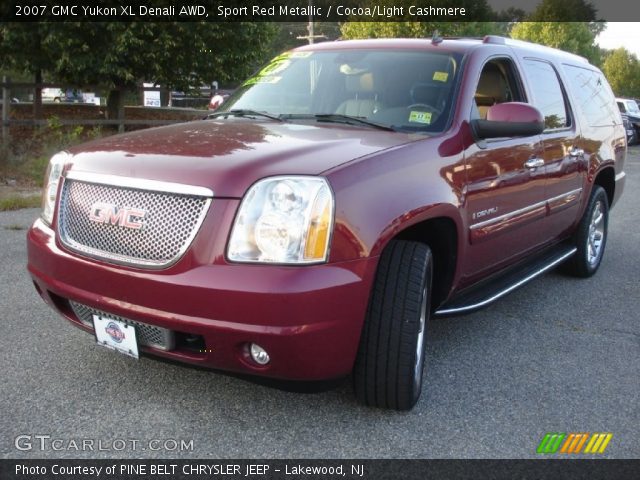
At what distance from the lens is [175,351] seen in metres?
2.66

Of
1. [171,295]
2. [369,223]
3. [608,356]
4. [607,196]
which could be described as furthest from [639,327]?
[171,295]

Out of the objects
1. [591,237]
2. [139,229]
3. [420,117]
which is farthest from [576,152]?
[139,229]

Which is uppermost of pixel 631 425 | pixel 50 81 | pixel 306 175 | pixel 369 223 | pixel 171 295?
pixel 50 81

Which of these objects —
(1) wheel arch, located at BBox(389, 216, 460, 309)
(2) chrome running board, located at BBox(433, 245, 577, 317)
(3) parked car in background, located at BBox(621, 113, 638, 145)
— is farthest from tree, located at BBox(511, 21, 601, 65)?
(1) wheel arch, located at BBox(389, 216, 460, 309)

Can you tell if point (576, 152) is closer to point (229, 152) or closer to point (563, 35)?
point (229, 152)

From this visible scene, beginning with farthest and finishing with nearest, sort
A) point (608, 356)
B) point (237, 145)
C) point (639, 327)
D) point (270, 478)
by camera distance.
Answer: point (639, 327), point (608, 356), point (237, 145), point (270, 478)

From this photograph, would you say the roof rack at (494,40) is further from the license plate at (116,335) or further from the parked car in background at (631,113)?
the parked car in background at (631,113)

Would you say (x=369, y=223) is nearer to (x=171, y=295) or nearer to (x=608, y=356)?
(x=171, y=295)

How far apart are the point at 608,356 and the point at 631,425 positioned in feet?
2.96

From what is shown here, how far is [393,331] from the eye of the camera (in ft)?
9.04

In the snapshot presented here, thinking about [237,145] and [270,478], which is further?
[237,145]

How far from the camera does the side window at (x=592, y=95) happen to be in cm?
511

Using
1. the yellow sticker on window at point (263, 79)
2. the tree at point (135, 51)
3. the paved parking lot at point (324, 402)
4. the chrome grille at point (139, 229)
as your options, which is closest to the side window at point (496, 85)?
the yellow sticker on window at point (263, 79)

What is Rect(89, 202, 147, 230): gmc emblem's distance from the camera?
2.63m
